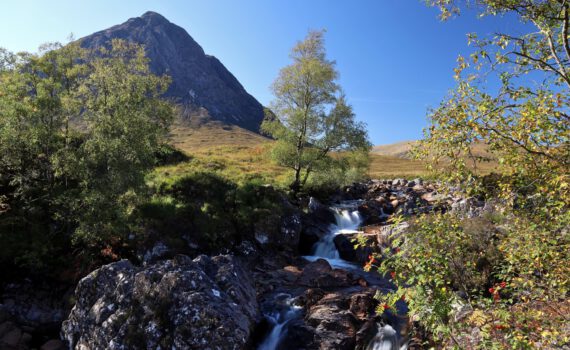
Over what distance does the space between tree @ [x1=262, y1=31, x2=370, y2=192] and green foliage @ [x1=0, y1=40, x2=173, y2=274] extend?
51.5 feet

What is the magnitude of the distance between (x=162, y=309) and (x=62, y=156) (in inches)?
508

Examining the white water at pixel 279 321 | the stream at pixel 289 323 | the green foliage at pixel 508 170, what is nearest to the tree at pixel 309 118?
the stream at pixel 289 323

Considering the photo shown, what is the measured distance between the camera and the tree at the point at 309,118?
35.7m

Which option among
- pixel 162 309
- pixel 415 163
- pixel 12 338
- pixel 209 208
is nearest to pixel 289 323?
pixel 162 309

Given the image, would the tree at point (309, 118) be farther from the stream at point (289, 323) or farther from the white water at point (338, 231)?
the stream at point (289, 323)

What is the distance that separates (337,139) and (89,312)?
27.6 m

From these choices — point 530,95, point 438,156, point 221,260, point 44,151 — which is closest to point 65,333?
point 221,260

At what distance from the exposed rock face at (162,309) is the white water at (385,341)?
5179 millimetres

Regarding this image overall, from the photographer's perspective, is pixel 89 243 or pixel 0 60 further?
pixel 0 60

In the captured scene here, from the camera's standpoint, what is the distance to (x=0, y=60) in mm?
21859

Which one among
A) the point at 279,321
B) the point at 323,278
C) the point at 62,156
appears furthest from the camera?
the point at 62,156

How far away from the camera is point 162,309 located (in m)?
12.8

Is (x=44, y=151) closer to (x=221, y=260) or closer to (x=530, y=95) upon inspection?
(x=221, y=260)

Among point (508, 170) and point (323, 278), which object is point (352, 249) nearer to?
point (323, 278)
